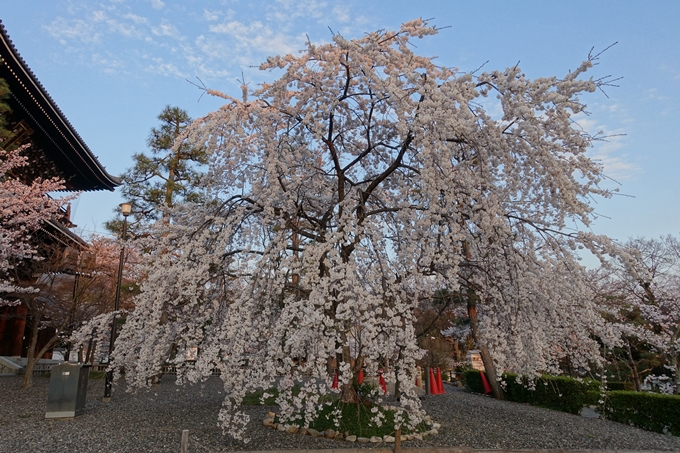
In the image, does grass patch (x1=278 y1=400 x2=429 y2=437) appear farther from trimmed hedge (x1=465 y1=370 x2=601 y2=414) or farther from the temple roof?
the temple roof

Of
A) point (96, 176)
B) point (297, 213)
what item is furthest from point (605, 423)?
point (96, 176)

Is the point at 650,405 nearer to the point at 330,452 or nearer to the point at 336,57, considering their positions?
the point at 330,452

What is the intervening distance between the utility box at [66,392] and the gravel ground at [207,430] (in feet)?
0.73

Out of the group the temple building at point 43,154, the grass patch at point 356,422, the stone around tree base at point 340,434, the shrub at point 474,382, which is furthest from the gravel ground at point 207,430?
the temple building at point 43,154

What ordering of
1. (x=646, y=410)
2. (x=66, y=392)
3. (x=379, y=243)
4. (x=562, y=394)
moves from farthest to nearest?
(x=562, y=394)
(x=646, y=410)
(x=66, y=392)
(x=379, y=243)

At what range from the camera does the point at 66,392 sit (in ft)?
27.2

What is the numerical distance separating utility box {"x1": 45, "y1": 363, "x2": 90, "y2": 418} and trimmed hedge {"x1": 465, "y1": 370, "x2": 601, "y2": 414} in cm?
964

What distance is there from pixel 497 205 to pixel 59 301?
1396 cm

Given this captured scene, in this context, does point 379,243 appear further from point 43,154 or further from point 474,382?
point 43,154

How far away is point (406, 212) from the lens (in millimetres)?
5359

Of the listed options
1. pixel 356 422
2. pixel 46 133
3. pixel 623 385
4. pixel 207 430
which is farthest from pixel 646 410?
pixel 46 133

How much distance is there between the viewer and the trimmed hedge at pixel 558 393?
1102 centimetres

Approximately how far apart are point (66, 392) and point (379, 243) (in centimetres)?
691

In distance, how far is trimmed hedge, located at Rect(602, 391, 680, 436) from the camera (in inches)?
348
